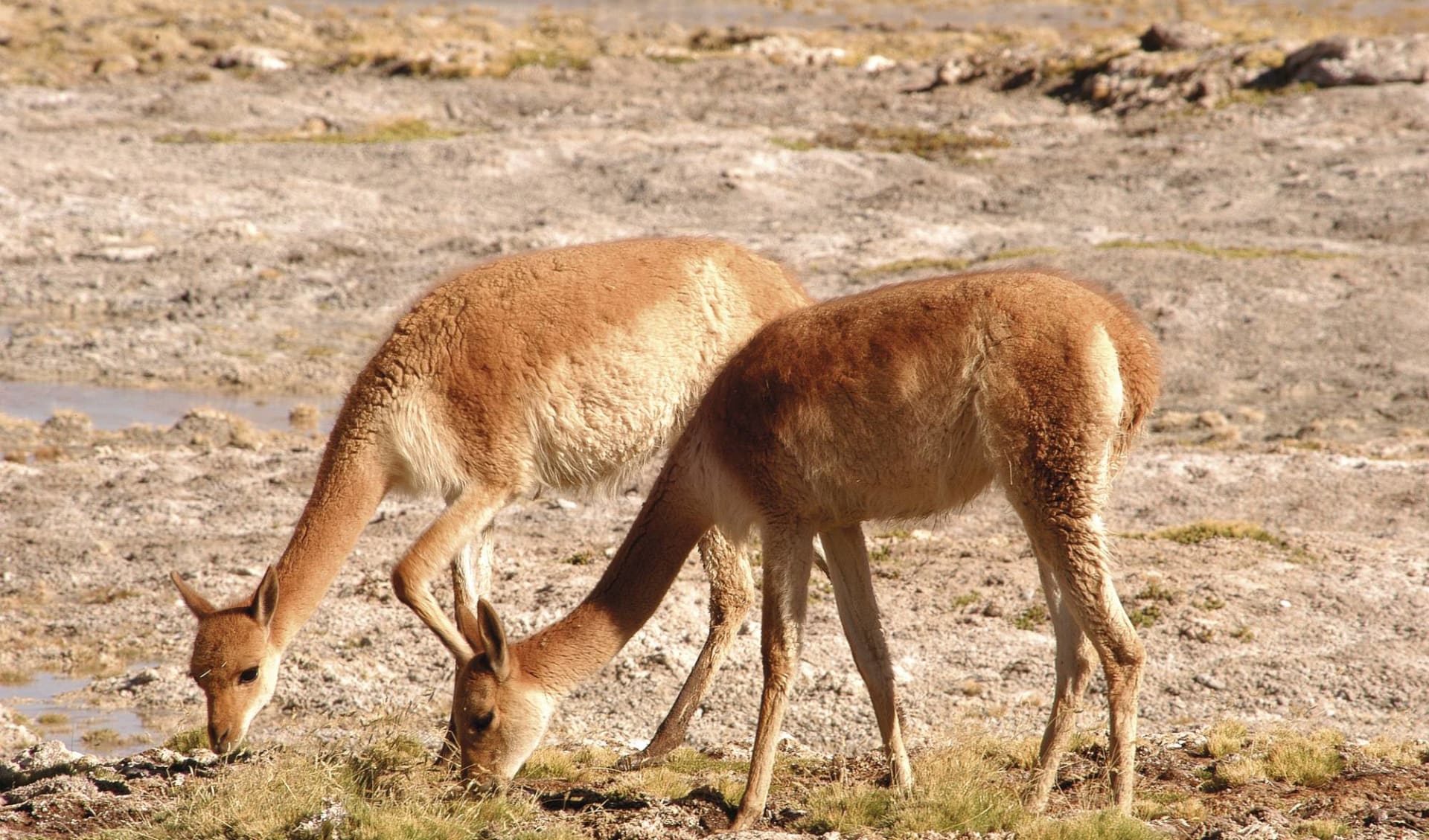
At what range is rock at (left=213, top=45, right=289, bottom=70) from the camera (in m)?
38.0

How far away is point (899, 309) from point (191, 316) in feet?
49.7

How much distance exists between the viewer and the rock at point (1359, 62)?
29812 millimetres

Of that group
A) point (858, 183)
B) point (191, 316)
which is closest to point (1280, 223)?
point (858, 183)

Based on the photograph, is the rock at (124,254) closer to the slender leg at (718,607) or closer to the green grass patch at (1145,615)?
the slender leg at (718,607)

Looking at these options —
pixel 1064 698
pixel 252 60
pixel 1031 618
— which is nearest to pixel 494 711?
pixel 1064 698

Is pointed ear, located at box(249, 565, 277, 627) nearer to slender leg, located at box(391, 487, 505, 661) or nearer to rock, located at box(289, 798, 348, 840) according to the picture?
slender leg, located at box(391, 487, 505, 661)

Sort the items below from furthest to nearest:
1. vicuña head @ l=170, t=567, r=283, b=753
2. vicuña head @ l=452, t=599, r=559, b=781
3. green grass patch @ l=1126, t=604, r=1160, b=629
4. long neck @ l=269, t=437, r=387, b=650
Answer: green grass patch @ l=1126, t=604, r=1160, b=629
long neck @ l=269, t=437, r=387, b=650
vicuña head @ l=170, t=567, r=283, b=753
vicuña head @ l=452, t=599, r=559, b=781

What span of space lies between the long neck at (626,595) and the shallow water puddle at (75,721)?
10.9ft

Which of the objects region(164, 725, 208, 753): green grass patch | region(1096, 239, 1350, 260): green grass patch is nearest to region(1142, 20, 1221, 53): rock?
region(1096, 239, 1350, 260): green grass patch

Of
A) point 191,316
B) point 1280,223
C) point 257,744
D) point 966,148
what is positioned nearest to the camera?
point 257,744

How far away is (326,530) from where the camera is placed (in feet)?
23.9

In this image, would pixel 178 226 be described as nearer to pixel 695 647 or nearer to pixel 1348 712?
pixel 695 647

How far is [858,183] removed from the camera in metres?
26.6

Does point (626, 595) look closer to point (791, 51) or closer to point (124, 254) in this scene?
point (124, 254)
